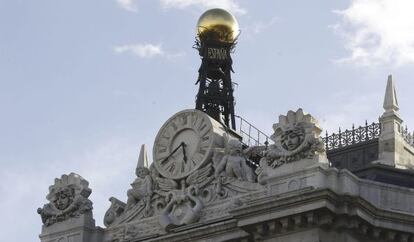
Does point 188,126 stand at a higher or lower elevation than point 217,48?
lower

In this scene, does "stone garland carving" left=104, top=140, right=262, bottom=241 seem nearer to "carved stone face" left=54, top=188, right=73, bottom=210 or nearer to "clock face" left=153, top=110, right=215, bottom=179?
"clock face" left=153, top=110, right=215, bottom=179

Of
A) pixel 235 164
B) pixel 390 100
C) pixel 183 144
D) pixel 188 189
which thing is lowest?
pixel 188 189

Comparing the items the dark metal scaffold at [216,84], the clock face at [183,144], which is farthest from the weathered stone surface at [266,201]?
the dark metal scaffold at [216,84]

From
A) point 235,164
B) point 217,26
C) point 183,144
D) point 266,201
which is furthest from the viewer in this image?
point 217,26

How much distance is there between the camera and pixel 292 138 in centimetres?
5881

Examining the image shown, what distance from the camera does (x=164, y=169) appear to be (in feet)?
210

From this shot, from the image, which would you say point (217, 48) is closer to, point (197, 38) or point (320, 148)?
point (197, 38)

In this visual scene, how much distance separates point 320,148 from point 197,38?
2159 cm

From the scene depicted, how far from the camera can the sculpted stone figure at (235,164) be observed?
6153 cm

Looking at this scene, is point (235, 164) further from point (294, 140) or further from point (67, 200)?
point (67, 200)

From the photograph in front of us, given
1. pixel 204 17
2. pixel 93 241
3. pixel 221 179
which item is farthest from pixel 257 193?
pixel 204 17

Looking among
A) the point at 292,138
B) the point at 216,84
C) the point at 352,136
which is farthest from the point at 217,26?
the point at 292,138

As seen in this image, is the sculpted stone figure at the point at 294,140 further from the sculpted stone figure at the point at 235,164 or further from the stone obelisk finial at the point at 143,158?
the stone obelisk finial at the point at 143,158

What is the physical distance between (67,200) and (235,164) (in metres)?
8.66
